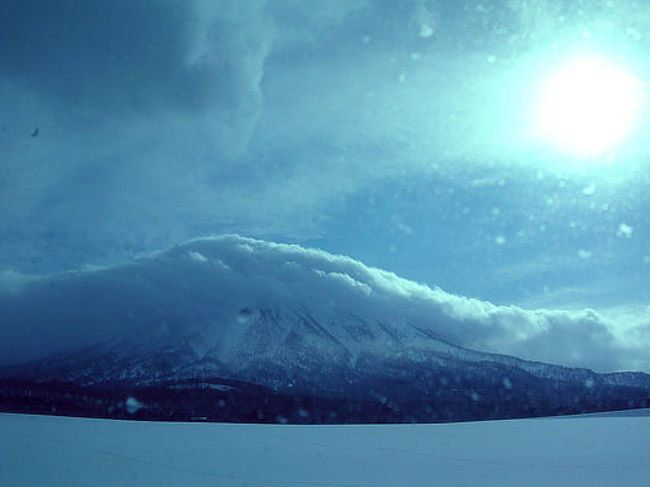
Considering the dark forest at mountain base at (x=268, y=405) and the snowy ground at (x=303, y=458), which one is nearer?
the snowy ground at (x=303, y=458)

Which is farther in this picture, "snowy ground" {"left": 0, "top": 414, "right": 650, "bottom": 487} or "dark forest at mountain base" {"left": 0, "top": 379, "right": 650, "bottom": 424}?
"dark forest at mountain base" {"left": 0, "top": 379, "right": 650, "bottom": 424}

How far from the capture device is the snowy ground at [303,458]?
9430mm

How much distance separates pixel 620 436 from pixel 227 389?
118m

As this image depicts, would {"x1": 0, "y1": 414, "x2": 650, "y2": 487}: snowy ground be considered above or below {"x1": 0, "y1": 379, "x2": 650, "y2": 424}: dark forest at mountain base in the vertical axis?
below

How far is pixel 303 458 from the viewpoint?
1186cm

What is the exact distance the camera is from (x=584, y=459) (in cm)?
1212

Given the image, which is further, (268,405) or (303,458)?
(268,405)

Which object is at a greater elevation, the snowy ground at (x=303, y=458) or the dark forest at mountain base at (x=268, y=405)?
the dark forest at mountain base at (x=268, y=405)

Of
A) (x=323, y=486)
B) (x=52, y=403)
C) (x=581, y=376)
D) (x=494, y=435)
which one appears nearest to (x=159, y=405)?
(x=52, y=403)

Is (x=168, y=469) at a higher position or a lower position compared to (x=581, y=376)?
lower

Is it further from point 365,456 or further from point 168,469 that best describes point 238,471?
point 365,456

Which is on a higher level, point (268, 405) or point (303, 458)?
point (268, 405)

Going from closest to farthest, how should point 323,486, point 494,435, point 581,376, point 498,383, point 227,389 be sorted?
1. point 323,486
2. point 494,435
3. point 227,389
4. point 498,383
5. point 581,376

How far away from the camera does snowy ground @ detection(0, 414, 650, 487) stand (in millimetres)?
9430
